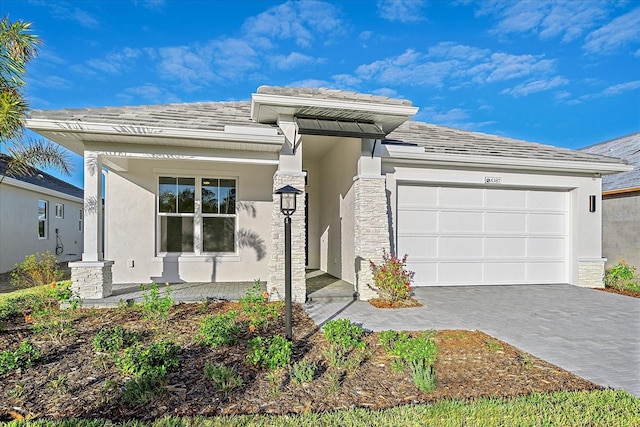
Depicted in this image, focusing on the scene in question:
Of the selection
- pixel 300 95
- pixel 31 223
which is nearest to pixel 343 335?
pixel 300 95

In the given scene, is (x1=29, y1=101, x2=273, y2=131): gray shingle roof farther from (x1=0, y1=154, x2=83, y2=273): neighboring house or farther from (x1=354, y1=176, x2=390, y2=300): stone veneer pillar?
(x1=0, y1=154, x2=83, y2=273): neighboring house

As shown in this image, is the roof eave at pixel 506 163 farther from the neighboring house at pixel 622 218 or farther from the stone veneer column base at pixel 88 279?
the stone veneer column base at pixel 88 279

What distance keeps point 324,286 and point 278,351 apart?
450 centimetres

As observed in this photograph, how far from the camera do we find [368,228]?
24.8ft

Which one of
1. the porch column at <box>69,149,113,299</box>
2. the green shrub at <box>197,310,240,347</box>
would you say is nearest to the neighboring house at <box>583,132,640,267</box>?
the green shrub at <box>197,310,240,347</box>

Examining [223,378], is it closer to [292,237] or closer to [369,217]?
[292,237]

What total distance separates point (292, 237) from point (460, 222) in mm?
4774

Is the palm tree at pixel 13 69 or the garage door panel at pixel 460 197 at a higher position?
the palm tree at pixel 13 69

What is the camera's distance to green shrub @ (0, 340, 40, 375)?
3701mm

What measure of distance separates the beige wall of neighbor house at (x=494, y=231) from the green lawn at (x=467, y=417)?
5.56 metres

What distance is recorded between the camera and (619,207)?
35.3 feet

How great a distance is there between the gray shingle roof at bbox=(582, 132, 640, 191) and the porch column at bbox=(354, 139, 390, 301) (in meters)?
8.48

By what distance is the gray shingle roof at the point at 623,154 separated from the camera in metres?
11.1

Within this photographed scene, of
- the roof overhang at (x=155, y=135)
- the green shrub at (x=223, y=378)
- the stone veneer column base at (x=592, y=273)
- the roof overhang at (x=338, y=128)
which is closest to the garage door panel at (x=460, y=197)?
the roof overhang at (x=338, y=128)
